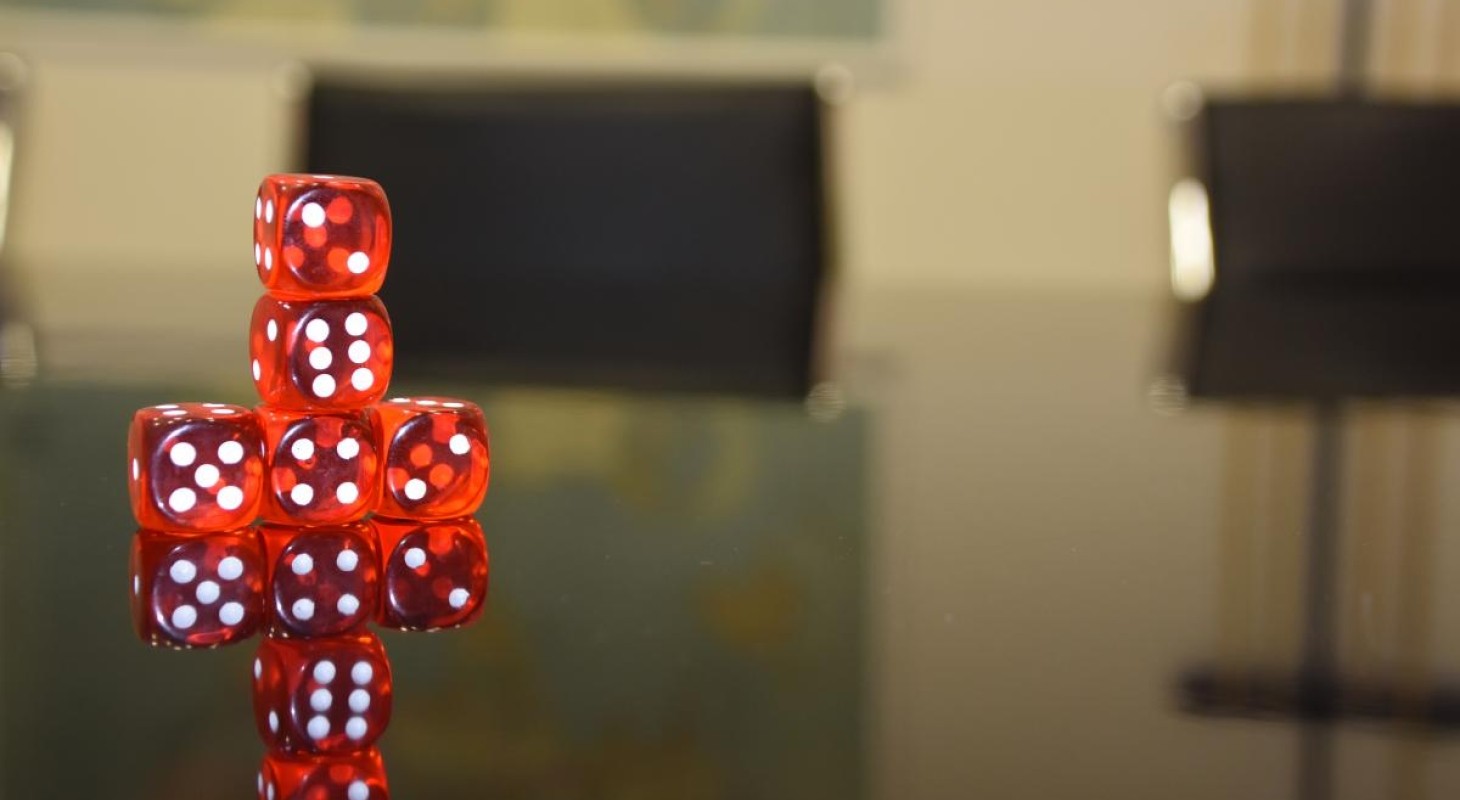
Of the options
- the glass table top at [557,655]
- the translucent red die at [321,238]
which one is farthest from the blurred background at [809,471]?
the translucent red die at [321,238]

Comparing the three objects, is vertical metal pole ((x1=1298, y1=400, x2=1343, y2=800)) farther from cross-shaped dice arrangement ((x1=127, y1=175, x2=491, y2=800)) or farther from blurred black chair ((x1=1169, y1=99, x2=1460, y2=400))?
blurred black chair ((x1=1169, y1=99, x2=1460, y2=400))

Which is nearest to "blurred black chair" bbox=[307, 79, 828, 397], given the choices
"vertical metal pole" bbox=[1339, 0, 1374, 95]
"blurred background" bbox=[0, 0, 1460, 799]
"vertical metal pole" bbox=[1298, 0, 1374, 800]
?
"blurred background" bbox=[0, 0, 1460, 799]

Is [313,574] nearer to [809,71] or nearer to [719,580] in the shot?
[719,580]

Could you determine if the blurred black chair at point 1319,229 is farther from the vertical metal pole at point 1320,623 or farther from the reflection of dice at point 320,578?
the reflection of dice at point 320,578

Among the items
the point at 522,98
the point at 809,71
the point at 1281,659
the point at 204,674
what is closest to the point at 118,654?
the point at 204,674

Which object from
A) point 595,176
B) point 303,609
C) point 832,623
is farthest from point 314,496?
point 595,176
